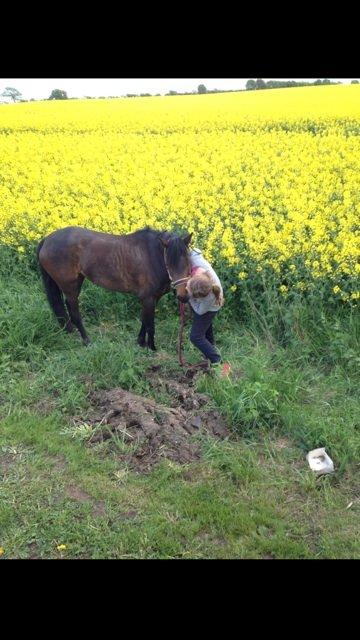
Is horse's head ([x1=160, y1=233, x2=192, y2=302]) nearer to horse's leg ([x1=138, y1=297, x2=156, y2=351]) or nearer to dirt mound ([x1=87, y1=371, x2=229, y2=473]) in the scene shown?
horse's leg ([x1=138, y1=297, x2=156, y2=351])

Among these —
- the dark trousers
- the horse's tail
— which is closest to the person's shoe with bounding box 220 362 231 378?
the dark trousers

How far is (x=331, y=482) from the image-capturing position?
3.96 metres

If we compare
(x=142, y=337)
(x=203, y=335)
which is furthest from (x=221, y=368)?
(x=142, y=337)

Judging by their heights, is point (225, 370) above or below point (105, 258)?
below

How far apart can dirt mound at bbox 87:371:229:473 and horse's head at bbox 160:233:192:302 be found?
916 millimetres

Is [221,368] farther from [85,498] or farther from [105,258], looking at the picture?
[85,498]

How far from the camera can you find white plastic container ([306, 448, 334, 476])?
3977 mm

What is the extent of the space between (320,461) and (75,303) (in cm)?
300

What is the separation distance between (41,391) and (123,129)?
13733mm

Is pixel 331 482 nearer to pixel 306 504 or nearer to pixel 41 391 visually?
pixel 306 504

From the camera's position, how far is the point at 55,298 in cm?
595

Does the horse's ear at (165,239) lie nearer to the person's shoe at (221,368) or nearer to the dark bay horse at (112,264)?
the dark bay horse at (112,264)

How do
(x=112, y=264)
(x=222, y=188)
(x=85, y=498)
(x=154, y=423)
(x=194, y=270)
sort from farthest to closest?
(x=222, y=188) < (x=112, y=264) < (x=194, y=270) < (x=154, y=423) < (x=85, y=498)

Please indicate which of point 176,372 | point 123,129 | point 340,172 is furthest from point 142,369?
point 123,129
